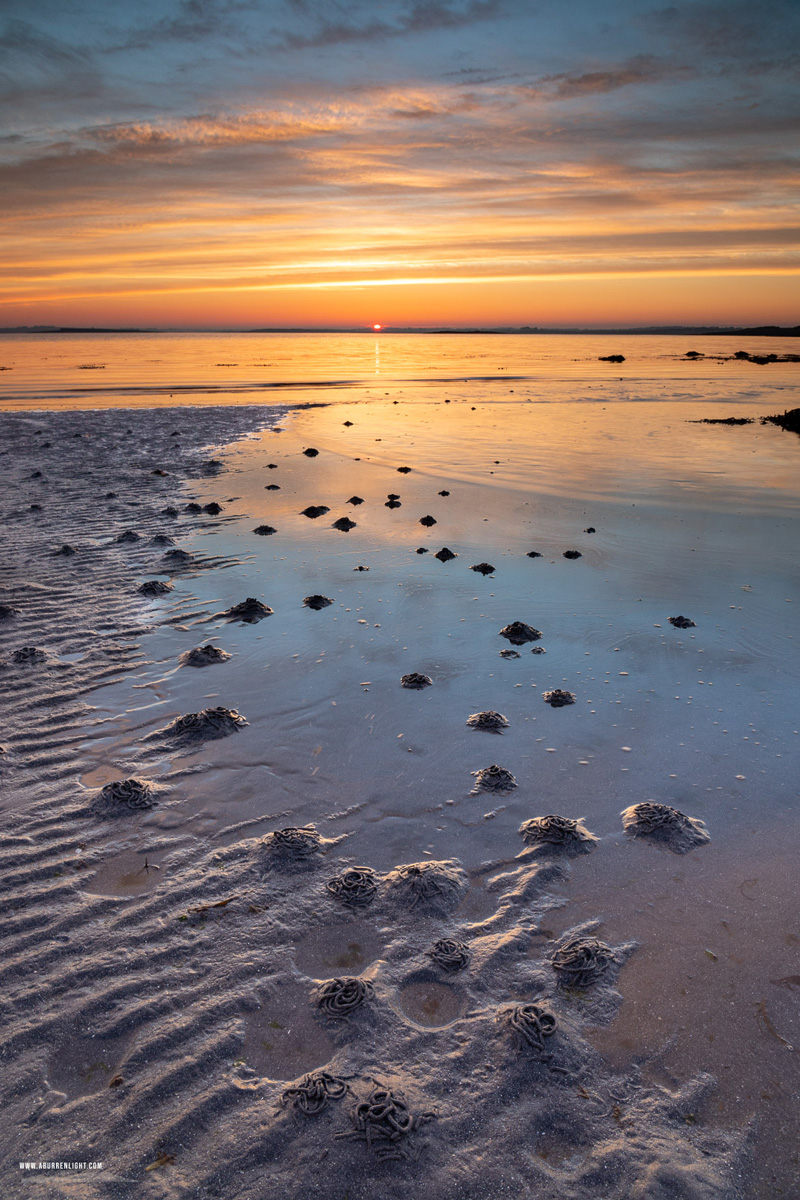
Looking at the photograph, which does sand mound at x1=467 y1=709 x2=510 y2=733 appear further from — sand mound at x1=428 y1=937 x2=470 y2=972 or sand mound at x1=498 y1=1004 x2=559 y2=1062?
sand mound at x1=498 y1=1004 x2=559 y2=1062

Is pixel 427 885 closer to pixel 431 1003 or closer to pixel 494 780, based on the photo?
pixel 431 1003

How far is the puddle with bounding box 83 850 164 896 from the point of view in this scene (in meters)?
4.81

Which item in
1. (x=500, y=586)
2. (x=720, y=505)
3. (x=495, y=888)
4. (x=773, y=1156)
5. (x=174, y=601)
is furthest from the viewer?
(x=720, y=505)

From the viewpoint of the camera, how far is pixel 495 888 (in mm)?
4898

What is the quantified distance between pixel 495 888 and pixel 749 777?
289 cm

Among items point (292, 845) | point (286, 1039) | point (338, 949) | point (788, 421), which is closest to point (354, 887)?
point (338, 949)

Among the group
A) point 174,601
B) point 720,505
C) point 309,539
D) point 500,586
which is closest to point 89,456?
point 309,539

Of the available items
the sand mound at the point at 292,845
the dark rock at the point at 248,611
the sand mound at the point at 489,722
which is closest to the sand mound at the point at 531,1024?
the sand mound at the point at 292,845

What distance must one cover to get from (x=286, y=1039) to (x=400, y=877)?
1.38 meters

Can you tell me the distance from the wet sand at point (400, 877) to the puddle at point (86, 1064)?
0.02 m

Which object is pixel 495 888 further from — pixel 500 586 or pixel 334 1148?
pixel 500 586

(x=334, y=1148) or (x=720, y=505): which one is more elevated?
(x=720, y=505)

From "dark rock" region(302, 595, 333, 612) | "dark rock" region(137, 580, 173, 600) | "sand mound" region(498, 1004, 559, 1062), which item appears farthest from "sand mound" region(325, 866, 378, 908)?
"dark rock" region(137, 580, 173, 600)

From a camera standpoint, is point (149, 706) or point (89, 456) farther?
point (89, 456)
